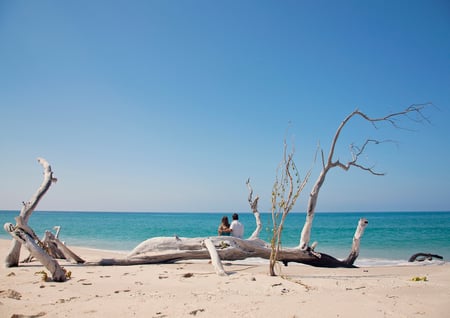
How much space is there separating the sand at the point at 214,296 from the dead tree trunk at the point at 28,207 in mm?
1283

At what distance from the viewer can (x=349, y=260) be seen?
8227 mm

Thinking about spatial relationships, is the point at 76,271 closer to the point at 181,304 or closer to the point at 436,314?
the point at 181,304

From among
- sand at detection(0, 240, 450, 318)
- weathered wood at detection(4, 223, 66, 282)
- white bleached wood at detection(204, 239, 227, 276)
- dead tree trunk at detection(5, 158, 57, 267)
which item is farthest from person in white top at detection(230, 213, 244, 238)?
dead tree trunk at detection(5, 158, 57, 267)

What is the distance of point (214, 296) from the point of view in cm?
414

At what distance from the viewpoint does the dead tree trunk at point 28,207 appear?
6.82 m

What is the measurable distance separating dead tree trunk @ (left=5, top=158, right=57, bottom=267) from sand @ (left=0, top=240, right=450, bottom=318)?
1.28 metres

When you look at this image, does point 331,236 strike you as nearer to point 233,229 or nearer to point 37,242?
point 233,229

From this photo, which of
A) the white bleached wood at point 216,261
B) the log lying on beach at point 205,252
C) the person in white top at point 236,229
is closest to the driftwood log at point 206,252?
the log lying on beach at point 205,252

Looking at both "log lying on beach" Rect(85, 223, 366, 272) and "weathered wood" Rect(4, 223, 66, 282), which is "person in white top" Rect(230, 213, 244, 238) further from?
"weathered wood" Rect(4, 223, 66, 282)

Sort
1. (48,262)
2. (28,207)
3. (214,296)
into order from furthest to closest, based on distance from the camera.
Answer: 1. (28,207)
2. (48,262)
3. (214,296)

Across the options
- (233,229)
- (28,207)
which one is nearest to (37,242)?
(28,207)

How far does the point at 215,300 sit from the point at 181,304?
454mm

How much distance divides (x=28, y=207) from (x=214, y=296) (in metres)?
5.20

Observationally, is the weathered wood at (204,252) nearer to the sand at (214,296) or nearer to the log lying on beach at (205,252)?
the log lying on beach at (205,252)
